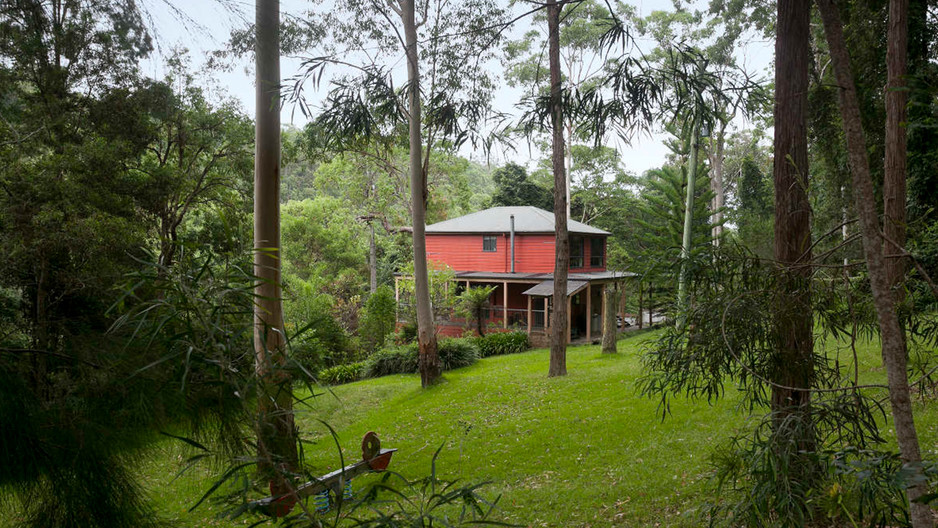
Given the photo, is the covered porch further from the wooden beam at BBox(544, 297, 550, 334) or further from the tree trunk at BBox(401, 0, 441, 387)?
the tree trunk at BBox(401, 0, 441, 387)

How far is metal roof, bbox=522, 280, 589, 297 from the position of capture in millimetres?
19359

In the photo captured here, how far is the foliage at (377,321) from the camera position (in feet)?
58.3

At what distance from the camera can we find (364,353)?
1731cm

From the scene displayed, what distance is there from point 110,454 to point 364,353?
1533 cm

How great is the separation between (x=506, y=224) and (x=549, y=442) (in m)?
15.9

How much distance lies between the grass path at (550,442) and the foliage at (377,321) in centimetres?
539

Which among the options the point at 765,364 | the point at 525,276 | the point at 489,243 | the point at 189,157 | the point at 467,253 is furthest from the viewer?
the point at 467,253

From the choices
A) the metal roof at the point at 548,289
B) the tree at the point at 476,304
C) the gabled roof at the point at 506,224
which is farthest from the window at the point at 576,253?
the tree at the point at 476,304

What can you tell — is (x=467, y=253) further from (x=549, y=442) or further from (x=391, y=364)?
(x=549, y=442)

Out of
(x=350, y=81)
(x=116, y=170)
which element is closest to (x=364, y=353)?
(x=116, y=170)

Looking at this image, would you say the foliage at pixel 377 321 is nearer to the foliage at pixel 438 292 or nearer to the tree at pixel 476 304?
the foliage at pixel 438 292

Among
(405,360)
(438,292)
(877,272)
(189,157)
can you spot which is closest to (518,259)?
(438,292)

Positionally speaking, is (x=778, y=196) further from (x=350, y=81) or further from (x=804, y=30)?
(x=350, y=81)

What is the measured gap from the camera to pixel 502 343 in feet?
60.1
